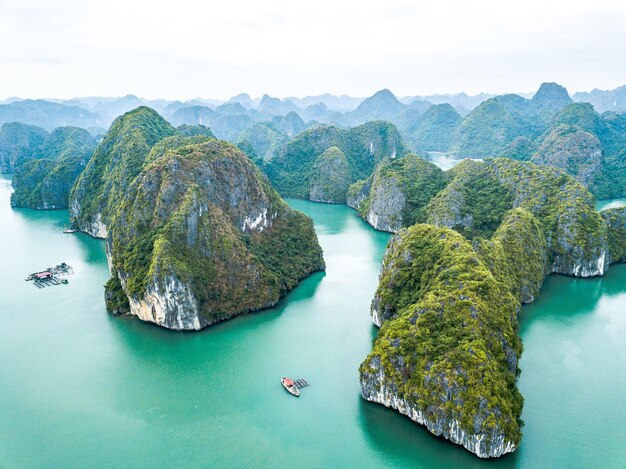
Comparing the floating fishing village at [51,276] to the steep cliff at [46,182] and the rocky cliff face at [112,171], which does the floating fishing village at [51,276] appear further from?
the steep cliff at [46,182]

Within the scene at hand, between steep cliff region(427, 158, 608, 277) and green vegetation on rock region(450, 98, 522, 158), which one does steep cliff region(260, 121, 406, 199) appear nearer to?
steep cliff region(427, 158, 608, 277)

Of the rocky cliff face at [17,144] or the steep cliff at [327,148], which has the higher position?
the steep cliff at [327,148]

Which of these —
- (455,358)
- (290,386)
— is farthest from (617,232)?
(290,386)

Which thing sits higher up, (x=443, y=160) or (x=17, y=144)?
(x=443, y=160)

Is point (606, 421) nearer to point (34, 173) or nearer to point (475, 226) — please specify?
point (475, 226)

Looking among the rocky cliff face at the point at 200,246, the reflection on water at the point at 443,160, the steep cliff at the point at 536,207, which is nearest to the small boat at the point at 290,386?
the rocky cliff face at the point at 200,246

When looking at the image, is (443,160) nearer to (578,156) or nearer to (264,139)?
(578,156)
